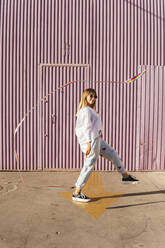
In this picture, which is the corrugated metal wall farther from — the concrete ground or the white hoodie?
the white hoodie

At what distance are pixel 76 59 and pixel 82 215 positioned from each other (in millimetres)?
3534

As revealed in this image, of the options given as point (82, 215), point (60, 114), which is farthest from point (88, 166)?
point (60, 114)

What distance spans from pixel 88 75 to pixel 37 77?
3.85 ft

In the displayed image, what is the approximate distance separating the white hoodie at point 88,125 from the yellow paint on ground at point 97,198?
0.97 meters

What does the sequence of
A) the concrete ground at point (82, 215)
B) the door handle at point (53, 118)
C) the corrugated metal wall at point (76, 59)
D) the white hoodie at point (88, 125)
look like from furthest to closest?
the door handle at point (53, 118) → the corrugated metal wall at point (76, 59) → the white hoodie at point (88, 125) → the concrete ground at point (82, 215)

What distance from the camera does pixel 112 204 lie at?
391 cm

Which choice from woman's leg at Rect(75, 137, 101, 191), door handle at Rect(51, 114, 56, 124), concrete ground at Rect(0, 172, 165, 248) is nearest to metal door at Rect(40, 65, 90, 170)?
door handle at Rect(51, 114, 56, 124)

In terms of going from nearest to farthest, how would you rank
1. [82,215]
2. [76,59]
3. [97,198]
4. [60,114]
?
[82,215] → [97,198] → [76,59] → [60,114]

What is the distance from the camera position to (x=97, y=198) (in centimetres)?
418

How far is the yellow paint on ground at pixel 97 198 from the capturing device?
3.68 m

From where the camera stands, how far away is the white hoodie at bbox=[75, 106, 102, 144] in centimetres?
388

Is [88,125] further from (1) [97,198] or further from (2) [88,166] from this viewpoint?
(1) [97,198]

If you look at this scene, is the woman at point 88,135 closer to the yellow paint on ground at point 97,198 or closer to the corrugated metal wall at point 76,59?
the yellow paint on ground at point 97,198

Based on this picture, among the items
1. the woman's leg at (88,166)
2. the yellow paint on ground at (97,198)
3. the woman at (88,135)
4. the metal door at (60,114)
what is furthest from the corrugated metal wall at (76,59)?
the woman's leg at (88,166)
